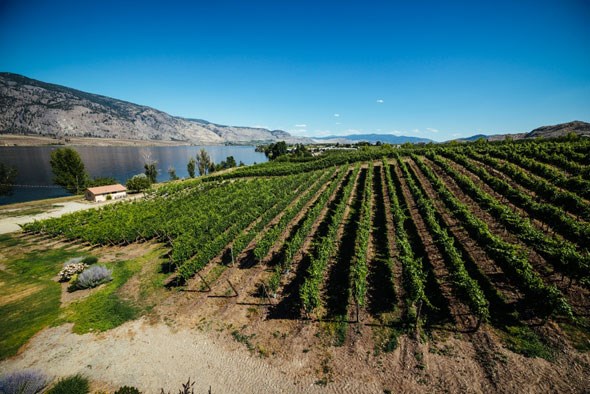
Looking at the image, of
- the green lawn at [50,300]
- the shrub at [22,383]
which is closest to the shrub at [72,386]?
the shrub at [22,383]

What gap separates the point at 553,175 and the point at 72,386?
53.5 m

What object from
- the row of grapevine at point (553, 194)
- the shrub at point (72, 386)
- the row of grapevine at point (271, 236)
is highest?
the row of grapevine at point (553, 194)

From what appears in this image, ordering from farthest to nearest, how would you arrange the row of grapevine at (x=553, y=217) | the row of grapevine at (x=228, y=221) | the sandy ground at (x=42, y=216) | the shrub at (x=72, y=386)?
the sandy ground at (x=42, y=216)
the row of grapevine at (x=228, y=221)
the row of grapevine at (x=553, y=217)
the shrub at (x=72, y=386)

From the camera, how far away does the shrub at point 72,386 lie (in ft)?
35.7

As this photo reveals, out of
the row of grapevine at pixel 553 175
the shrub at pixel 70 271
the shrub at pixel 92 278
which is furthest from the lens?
the row of grapevine at pixel 553 175

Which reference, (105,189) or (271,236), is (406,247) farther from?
(105,189)

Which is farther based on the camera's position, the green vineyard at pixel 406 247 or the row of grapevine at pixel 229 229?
the row of grapevine at pixel 229 229

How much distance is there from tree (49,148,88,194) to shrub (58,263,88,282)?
6430cm

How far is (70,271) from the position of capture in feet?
67.9

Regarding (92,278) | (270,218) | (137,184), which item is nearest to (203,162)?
(137,184)

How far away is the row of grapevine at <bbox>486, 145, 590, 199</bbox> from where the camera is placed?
28.7m

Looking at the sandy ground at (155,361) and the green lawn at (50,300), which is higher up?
the sandy ground at (155,361)

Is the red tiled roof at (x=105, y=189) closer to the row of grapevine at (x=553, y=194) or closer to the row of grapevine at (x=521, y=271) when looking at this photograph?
the row of grapevine at (x=521, y=271)

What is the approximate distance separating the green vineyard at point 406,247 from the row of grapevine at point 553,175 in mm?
196
